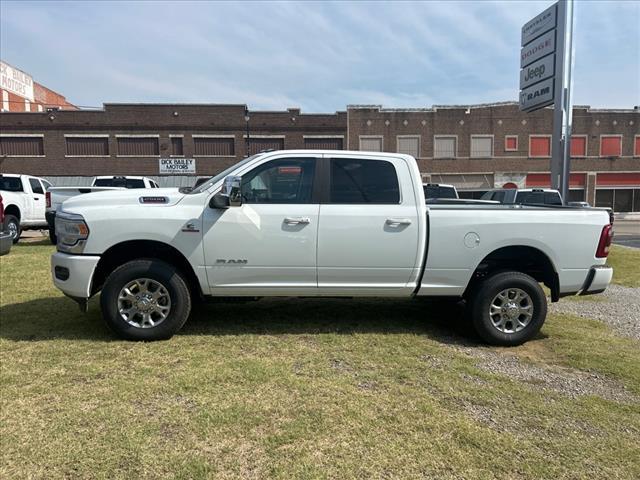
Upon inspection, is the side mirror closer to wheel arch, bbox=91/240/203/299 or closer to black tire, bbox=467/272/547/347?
wheel arch, bbox=91/240/203/299

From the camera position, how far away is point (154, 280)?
4691 millimetres

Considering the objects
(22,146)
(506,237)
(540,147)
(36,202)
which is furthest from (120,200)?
(540,147)

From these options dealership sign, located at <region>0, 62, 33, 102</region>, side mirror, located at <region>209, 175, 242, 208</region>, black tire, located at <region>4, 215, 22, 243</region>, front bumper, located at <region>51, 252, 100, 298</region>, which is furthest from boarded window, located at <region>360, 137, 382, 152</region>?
front bumper, located at <region>51, 252, 100, 298</region>

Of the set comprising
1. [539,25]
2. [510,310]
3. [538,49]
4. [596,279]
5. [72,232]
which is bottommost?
[510,310]

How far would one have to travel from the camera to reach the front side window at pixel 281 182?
4781mm

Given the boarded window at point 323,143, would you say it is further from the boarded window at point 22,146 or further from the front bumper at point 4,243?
the front bumper at point 4,243

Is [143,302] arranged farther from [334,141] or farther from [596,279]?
[334,141]

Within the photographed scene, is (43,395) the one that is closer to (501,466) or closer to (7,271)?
(501,466)

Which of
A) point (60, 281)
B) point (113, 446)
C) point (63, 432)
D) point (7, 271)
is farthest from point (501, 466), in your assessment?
point (7, 271)

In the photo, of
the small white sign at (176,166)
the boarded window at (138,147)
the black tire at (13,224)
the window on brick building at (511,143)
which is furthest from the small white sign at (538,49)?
the boarded window at (138,147)

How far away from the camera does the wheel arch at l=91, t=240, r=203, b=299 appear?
→ 4812 mm

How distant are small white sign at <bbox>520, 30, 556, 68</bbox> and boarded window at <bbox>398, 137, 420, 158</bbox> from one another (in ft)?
81.5

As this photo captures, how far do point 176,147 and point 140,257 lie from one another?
35980 mm

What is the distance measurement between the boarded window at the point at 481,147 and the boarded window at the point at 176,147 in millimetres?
24753
